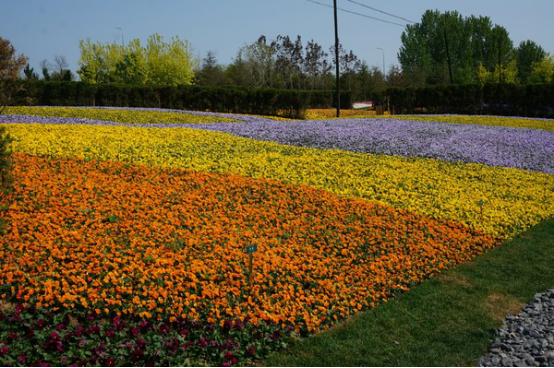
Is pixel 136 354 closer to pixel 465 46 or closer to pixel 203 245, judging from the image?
pixel 203 245

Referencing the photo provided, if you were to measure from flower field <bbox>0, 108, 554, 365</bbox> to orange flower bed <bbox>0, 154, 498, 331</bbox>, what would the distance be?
0.03m

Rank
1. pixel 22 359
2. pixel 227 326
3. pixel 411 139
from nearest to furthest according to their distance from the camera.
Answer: pixel 22 359
pixel 227 326
pixel 411 139

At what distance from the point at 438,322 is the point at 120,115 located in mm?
19994

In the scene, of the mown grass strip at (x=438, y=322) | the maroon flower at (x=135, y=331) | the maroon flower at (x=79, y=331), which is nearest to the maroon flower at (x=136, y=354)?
the maroon flower at (x=135, y=331)

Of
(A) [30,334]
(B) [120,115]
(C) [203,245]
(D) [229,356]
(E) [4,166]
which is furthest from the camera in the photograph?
(B) [120,115]

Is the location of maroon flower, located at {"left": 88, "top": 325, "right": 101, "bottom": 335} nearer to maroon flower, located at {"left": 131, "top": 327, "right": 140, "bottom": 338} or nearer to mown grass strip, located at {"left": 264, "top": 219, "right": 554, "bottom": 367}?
maroon flower, located at {"left": 131, "top": 327, "right": 140, "bottom": 338}

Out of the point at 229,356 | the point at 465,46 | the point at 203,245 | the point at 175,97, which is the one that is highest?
the point at 465,46

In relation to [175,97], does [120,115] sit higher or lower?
lower

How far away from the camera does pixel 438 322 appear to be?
20.0 feet

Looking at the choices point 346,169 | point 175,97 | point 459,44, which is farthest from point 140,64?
point 459,44

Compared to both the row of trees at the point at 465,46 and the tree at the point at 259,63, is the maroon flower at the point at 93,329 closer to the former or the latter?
the tree at the point at 259,63

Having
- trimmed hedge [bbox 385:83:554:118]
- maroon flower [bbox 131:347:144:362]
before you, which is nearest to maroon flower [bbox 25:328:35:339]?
maroon flower [bbox 131:347:144:362]

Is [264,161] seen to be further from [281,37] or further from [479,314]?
[281,37]

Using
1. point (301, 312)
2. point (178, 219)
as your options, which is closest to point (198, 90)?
point (178, 219)
